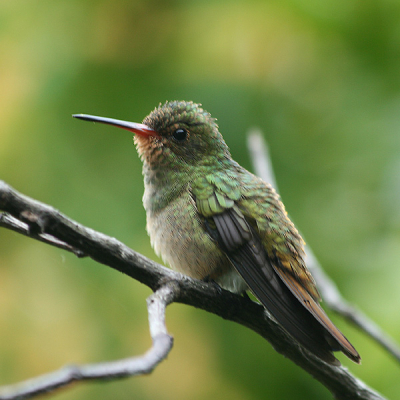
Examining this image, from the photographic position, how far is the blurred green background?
407cm

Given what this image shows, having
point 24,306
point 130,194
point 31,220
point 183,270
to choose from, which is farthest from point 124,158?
point 31,220

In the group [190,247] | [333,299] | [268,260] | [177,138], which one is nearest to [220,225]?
[190,247]

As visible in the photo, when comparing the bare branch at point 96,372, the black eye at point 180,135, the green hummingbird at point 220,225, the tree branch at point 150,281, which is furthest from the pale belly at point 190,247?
the bare branch at point 96,372

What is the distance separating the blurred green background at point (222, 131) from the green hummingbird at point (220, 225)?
1251 millimetres

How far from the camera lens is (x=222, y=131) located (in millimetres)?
4465

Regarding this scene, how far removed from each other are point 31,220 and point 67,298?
2759 mm

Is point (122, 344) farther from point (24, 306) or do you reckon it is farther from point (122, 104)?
point (122, 104)

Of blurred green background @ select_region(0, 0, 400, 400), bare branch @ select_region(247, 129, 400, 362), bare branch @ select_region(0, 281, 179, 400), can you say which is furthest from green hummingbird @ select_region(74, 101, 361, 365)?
blurred green background @ select_region(0, 0, 400, 400)

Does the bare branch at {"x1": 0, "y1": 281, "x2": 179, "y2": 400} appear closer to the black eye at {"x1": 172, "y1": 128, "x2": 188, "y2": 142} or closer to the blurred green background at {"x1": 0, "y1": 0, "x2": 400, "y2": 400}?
the black eye at {"x1": 172, "y1": 128, "x2": 188, "y2": 142}

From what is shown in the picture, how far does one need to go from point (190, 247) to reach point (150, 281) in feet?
2.66

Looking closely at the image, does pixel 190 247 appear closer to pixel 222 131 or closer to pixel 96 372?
pixel 96 372

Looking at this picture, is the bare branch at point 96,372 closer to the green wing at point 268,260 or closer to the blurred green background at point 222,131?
Result: the green wing at point 268,260

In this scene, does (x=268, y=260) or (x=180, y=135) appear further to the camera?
(x=180, y=135)

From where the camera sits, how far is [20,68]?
4508 millimetres
